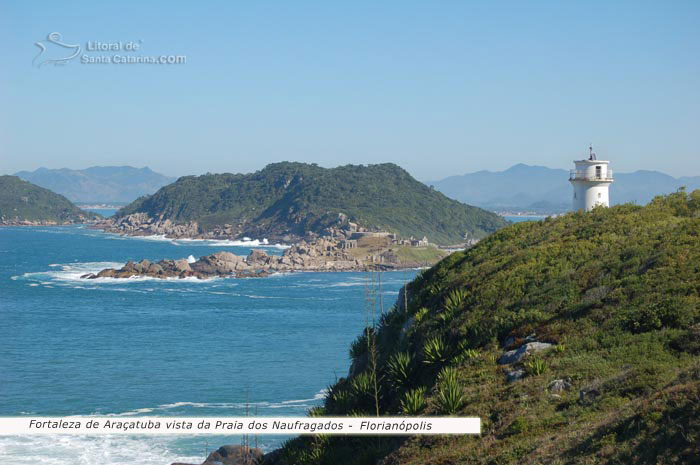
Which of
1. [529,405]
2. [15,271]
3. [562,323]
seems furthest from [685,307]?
[15,271]

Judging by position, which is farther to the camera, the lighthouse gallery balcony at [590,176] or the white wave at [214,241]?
the white wave at [214,241]

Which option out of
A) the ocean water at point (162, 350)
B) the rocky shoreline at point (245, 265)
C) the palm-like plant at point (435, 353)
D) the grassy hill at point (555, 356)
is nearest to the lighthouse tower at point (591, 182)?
the grassy hill at point (555, 356)

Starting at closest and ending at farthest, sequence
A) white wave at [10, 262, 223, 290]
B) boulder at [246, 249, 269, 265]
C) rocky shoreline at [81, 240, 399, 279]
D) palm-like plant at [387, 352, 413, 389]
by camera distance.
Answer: palm-like plant at [387, 352, 413, 389], white wave at [10, 262, 223, 290], rocky shoreline at [81, 240, 399, 279], boulder at [246, 249, 269, 265]

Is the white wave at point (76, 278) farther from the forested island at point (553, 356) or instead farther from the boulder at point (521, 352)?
the boulder at point (521, 352)

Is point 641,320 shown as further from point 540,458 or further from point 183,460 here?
point 183,460

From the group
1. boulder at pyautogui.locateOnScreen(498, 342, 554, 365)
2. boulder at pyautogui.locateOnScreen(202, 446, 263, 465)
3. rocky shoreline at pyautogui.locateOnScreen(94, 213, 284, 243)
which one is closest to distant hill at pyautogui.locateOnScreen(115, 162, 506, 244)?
rocky shoreline at pyautogui.locateOnScreen(94, 213, 284, 243)

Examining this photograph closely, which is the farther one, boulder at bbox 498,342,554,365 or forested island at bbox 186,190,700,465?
boulder at bbox 498,342,554,365

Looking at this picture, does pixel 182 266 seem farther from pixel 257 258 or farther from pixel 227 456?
pixel 227 456
